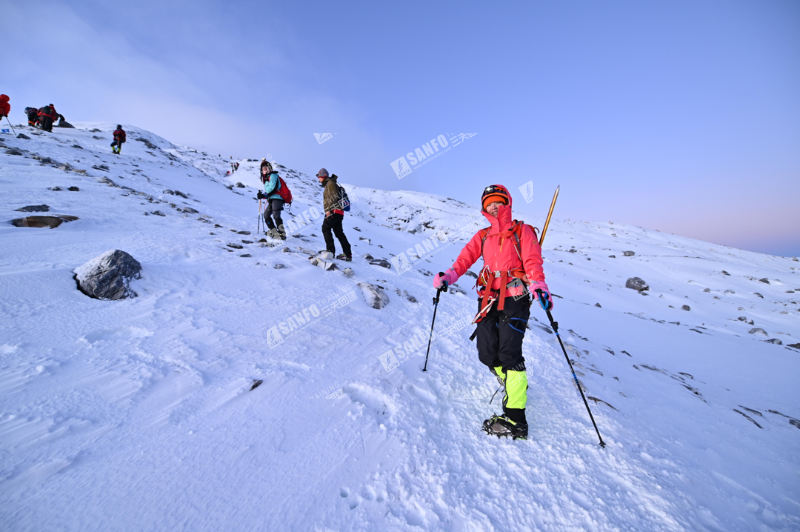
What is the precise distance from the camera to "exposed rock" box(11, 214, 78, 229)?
5150 mm

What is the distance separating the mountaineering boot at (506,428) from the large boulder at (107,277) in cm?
479

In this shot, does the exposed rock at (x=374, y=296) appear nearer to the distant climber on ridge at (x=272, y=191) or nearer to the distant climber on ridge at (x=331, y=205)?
the distant climber on ridge at (x=331, y=205)

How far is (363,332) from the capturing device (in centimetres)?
440

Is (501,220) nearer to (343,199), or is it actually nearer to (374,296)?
(374,296)

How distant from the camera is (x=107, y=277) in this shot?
3.77 metres

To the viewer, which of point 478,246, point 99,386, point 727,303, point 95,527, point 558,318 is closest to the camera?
point 95,527

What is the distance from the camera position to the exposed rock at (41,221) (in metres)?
5.15

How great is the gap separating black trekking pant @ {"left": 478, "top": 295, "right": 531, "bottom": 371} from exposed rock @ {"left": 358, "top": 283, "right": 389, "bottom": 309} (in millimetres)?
2266

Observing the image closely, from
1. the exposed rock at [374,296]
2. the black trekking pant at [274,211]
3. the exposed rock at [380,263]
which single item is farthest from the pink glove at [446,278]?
the black trekking pant at [274,211]

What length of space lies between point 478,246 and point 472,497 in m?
2.64

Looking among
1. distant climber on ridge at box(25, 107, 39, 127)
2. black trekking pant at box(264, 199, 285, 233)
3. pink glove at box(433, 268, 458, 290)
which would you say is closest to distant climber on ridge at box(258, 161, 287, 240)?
black trekking pant at box(264, 199, 285, 233)

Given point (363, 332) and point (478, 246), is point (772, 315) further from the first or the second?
point (363, 332)

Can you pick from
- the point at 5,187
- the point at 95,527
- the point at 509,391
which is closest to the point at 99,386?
the point at 95,527

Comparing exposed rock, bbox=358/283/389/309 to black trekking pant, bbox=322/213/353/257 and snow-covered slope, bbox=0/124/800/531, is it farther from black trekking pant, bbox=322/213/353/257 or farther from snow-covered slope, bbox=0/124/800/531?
black trekking pant, bbox=322/213/353/257
